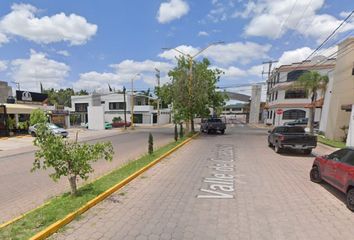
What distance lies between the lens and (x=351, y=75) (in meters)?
18.4

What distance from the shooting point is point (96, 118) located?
132 ft

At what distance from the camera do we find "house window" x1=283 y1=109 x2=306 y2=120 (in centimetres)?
4038

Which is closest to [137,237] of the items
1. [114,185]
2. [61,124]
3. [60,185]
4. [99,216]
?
[99,216]

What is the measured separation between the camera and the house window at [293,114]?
40.4m

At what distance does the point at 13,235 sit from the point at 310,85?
83.4 feet

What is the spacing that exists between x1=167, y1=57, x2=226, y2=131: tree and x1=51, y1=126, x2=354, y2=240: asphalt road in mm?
14883

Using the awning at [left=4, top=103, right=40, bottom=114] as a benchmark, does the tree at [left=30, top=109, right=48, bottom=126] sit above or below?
above

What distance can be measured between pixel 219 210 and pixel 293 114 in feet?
133

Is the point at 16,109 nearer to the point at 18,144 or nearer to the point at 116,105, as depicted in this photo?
the point at 18,144

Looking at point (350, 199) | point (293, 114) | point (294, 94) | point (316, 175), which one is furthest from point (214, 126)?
point (350, 199)

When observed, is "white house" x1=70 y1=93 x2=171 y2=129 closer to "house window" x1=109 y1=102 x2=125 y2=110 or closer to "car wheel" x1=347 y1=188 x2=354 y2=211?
"house window" x1=109 y1=102 x2=125 y2=110

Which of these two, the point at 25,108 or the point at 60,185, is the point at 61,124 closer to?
the point at 25,108

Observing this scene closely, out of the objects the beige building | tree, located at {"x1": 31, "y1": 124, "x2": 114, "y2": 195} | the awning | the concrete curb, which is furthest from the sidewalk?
the beige building

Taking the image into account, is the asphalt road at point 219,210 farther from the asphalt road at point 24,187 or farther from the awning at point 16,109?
the awning at point 16,109
